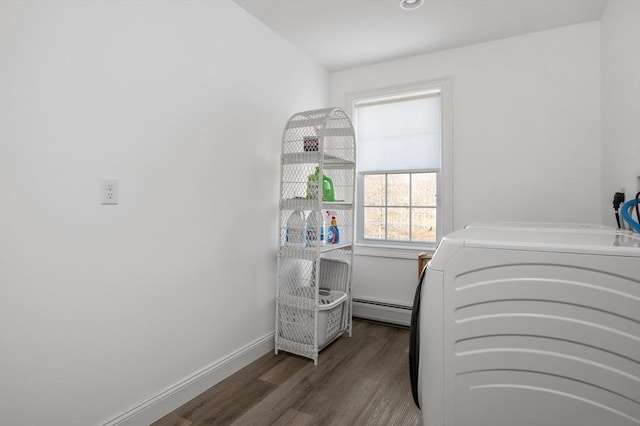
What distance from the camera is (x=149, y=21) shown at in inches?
65.8

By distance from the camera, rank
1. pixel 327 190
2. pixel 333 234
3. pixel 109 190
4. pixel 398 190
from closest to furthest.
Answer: pixel 109 190
pixel 327 190
pixel 333 234
pixel 398 190

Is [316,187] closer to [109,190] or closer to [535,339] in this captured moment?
[109,190]

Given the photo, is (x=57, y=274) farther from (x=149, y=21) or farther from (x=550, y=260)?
(x=550, y=260)

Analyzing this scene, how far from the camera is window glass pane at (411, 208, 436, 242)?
9.86ft

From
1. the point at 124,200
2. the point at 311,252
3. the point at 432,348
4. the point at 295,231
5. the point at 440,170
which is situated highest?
the point at 440,170

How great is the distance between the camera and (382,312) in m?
3.12

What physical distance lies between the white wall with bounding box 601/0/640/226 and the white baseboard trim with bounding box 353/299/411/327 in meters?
1.59

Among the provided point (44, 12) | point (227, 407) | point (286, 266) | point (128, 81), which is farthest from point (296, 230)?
point (44, 12)

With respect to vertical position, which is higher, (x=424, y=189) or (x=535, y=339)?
(x=424, y=189)

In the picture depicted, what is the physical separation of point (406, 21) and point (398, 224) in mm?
1608

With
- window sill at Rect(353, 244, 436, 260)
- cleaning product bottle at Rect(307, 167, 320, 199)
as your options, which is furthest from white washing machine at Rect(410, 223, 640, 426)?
window sill at Rect(353, 244, 436, 260)

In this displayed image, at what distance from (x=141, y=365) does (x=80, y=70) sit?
132 centimetres

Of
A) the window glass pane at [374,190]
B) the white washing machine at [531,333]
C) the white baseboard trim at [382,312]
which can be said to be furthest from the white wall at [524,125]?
the white washing machine at [531,333]

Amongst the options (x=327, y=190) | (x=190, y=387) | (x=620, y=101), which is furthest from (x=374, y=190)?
(x=190, y=387)
